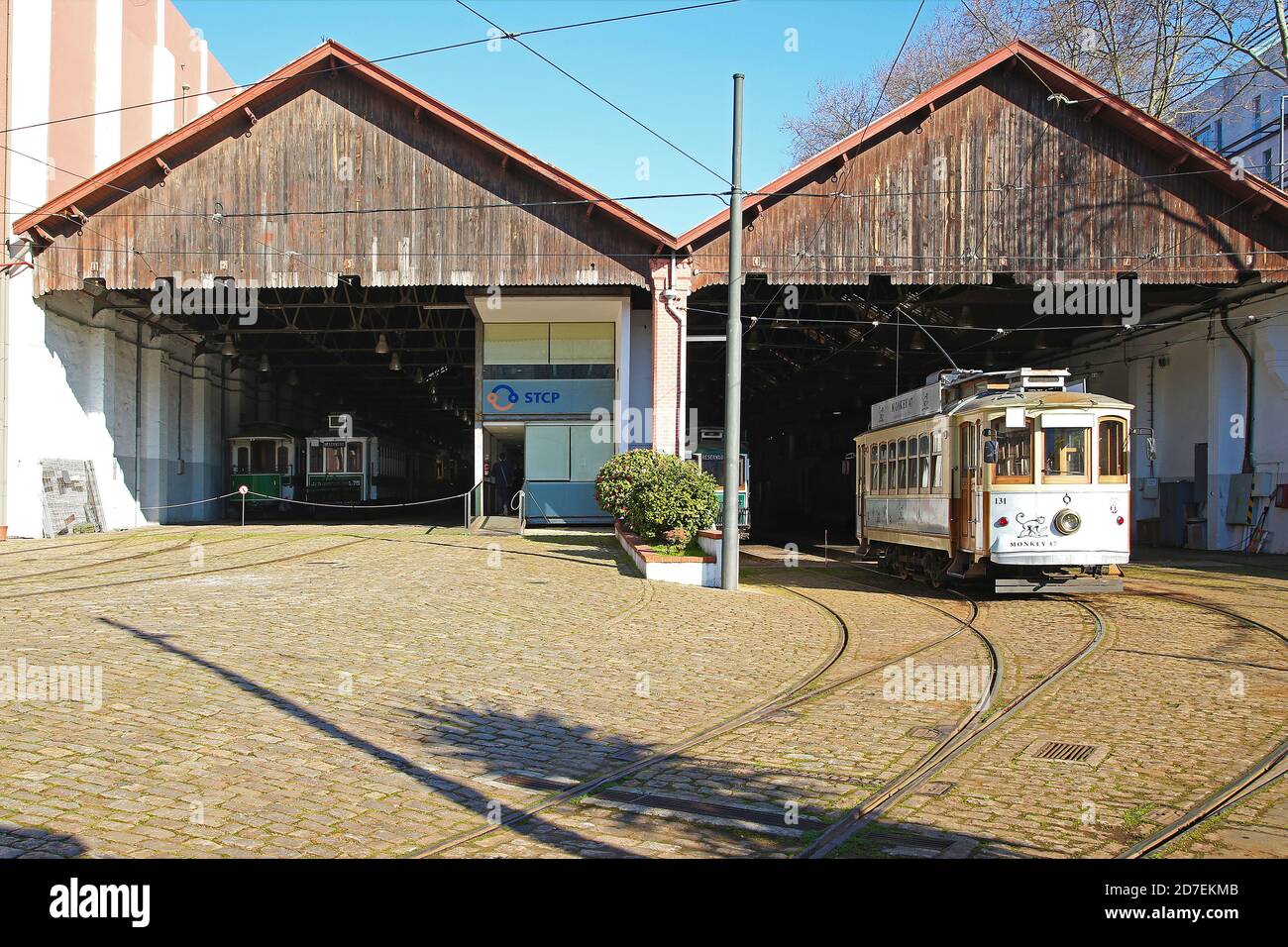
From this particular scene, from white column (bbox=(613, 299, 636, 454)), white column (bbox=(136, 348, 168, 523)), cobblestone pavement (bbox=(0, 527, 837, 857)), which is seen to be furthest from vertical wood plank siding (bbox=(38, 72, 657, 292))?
cobblestone pavement (bbox=(0, 527, 837, 857))

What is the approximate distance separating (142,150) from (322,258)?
14.4 feet

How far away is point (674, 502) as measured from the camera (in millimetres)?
16719

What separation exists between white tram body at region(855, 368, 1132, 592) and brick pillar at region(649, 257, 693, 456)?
25.2 ft

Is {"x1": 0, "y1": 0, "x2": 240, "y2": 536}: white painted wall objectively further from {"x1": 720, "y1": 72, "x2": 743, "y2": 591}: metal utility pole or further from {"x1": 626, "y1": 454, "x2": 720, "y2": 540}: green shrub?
{"x1": 720, "y1": 72, "x2": 743, "y2": 591}: metal utility pole

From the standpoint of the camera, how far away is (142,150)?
2216 cm

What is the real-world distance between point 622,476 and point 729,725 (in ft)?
35.9

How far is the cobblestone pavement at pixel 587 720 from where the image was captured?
5.02m

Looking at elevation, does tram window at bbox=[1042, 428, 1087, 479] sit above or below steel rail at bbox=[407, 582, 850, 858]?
above

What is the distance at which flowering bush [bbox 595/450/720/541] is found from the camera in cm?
1677

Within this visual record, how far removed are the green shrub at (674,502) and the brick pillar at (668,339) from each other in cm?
566

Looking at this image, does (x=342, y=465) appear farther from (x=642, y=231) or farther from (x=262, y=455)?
(x=642, y=231)

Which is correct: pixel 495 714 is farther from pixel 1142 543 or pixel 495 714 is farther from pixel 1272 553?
pixel 1142 543

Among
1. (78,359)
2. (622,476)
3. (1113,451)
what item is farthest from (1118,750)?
(78,359)
